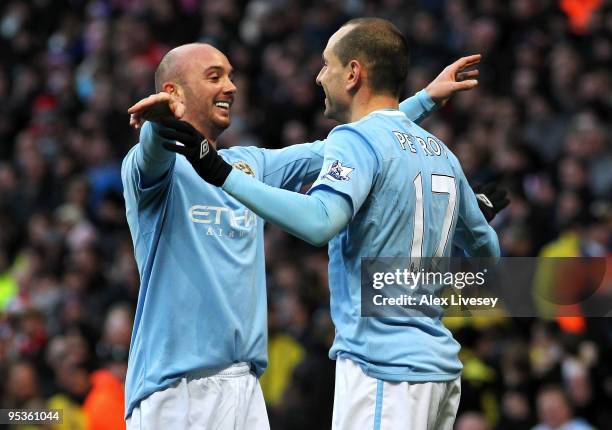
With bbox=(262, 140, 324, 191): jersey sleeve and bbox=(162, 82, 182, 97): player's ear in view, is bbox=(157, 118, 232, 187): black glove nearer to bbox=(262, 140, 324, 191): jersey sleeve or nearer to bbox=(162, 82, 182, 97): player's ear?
bbox=(162, 82, 182, 97): player's ear

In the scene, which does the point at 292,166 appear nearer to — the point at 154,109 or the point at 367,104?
the point at 367,104

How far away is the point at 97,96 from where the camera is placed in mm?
14672

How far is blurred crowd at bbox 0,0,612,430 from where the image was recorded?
9094 mm

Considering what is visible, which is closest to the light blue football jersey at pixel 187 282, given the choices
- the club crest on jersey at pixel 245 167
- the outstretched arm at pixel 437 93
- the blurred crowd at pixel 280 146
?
the club crest on jersey at pixel 245 167

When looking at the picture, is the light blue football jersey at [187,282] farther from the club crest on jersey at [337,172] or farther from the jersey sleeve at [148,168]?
the club crest on jersey at [337,172]

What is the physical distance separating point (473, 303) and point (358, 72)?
4.13ft

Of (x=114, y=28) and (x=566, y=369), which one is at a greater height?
(x=114, y=28)

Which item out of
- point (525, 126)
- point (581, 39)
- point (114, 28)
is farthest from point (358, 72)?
point (114, 28)

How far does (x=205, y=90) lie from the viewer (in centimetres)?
507

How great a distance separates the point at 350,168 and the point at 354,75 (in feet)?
1.55

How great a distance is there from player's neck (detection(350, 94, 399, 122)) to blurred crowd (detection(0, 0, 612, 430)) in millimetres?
4476

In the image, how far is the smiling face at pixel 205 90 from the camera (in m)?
5.06

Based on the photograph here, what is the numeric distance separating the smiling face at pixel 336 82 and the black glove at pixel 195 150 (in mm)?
624

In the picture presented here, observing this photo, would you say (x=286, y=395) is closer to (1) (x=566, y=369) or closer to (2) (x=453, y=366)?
(1) (x=566, y=369)
